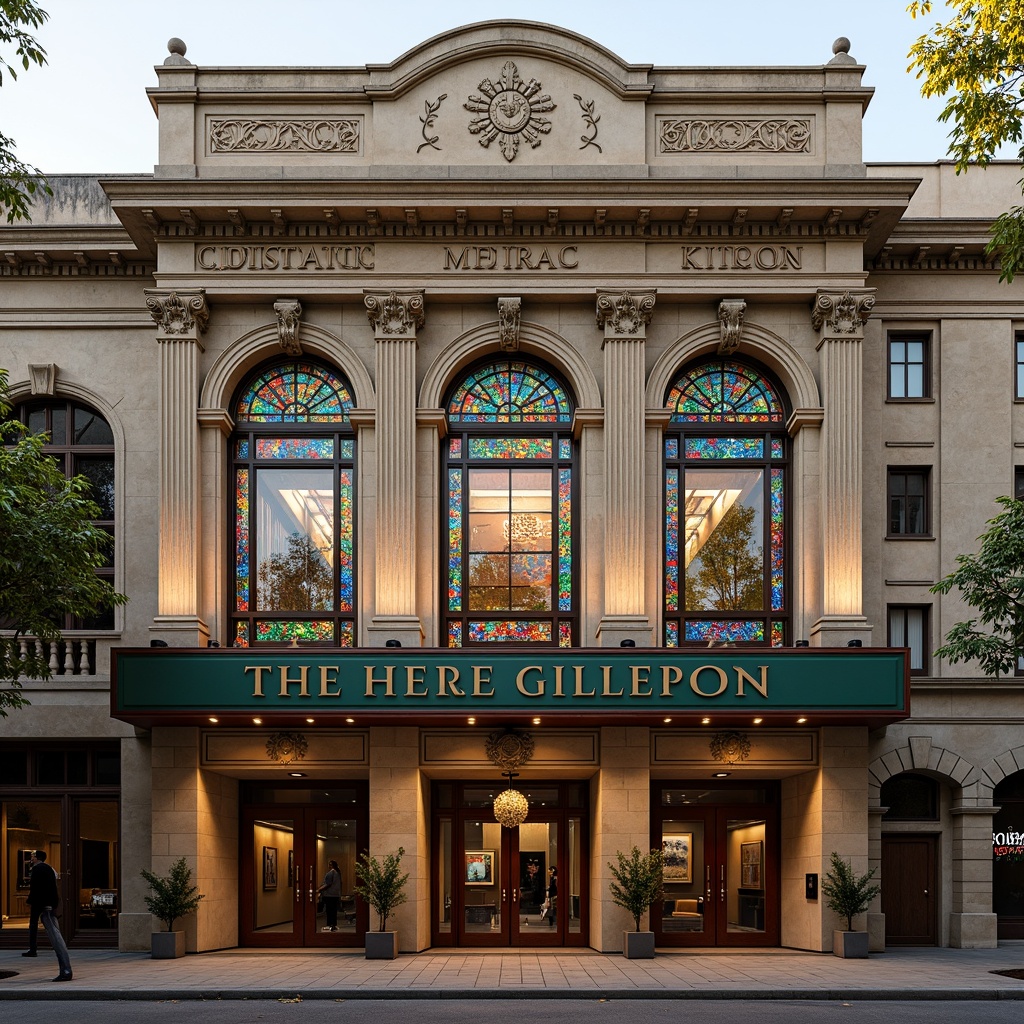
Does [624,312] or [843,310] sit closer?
[843,310]

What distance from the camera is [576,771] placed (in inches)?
910

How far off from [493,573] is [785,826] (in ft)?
25.6

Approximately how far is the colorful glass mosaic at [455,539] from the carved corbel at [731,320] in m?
5.98

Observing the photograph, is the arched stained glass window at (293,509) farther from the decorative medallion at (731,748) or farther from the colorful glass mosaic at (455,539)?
the decorative medallion at (731,748)

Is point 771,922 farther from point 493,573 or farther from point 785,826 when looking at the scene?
point 493,573

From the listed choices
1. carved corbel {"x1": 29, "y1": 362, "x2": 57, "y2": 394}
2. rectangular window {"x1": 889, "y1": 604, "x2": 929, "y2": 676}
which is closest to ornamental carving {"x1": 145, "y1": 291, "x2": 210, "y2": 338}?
carved corbel {"x1": 29, "y1": 362, "x2": 57, "y2": 394}

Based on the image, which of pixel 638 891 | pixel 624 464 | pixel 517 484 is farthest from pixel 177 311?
pixel 638 891

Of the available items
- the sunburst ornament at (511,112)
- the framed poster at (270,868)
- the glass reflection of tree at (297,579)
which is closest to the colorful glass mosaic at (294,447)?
the glass reflection of tree at (297,579)

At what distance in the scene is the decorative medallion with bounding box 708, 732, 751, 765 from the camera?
74.7 feet

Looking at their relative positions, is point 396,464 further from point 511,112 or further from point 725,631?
point 511,112

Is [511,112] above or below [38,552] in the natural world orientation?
above

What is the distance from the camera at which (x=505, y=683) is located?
2116cm

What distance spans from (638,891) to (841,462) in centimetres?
897

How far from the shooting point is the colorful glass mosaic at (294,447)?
24.0 m
